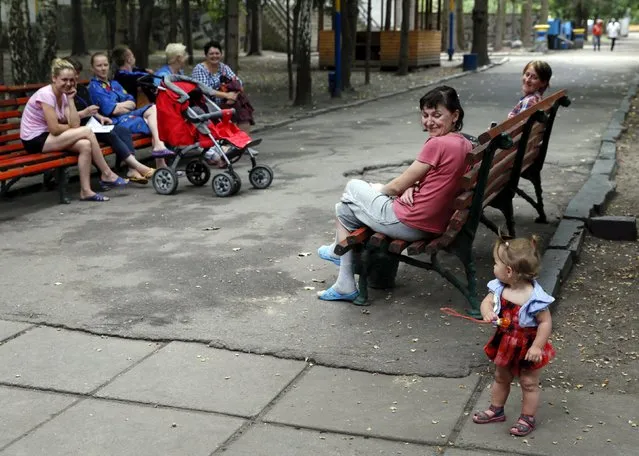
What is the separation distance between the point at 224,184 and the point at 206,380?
474cm

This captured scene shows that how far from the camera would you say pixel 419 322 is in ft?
18.5

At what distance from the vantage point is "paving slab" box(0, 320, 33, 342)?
17.9 feet

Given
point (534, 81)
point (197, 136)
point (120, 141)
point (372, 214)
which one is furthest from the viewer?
point (120, 141)


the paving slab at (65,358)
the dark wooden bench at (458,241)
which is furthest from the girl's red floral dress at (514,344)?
the paving slab at (65,358)

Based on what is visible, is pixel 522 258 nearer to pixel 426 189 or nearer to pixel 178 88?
pixel 426 189

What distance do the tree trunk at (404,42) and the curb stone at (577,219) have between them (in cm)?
1493

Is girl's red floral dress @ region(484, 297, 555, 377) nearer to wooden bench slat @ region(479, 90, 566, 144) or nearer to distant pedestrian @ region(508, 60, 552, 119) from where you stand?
wooden bench slat @ region(479, 90, 566, 144)

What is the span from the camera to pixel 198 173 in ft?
32.6

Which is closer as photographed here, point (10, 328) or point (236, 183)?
point (10, 328)

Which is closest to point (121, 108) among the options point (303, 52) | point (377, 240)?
point (377, 240)

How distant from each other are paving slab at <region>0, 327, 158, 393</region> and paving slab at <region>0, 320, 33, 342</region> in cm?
8

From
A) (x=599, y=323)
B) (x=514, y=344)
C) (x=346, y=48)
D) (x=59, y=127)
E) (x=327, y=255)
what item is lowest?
(x=599, y=323)

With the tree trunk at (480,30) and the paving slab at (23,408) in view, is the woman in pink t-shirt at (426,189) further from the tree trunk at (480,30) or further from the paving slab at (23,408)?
the tree trunk at (480,30)

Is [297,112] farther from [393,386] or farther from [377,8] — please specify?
[377,8]
